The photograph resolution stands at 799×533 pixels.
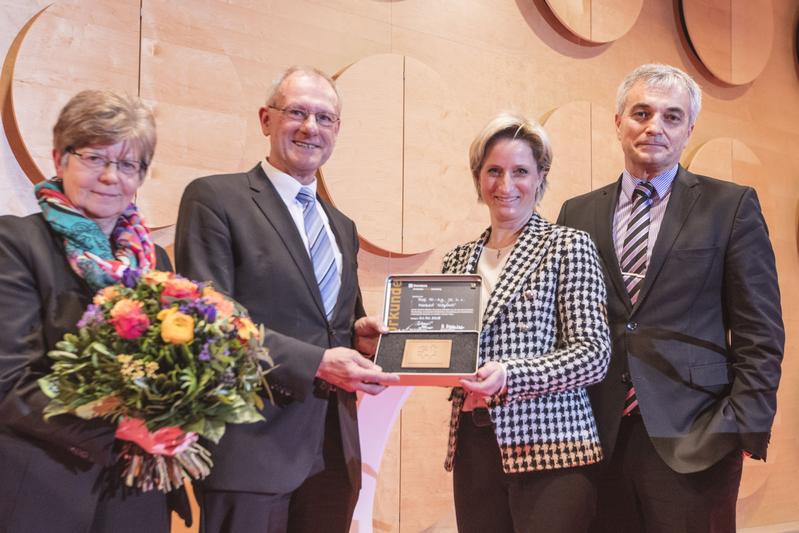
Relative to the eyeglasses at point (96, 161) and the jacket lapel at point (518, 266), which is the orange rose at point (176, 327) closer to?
the eyeglasses at point (96, 161)

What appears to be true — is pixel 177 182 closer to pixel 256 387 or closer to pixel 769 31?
pixel 256 387

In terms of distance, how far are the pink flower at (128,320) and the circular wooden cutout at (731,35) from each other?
16.5ft

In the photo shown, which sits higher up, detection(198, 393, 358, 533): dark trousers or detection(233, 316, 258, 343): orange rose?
detection(233, 316, 258, 343): orange rose

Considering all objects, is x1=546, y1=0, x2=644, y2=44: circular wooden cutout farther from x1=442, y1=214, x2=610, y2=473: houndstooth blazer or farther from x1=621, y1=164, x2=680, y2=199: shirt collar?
x1=442, y1=214, x2=610, y2=473: houndstooth blazer

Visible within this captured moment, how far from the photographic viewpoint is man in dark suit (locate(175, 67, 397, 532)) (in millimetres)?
2240

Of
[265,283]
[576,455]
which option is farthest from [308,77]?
[576,455]

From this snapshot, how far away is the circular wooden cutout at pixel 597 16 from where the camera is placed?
5059mm

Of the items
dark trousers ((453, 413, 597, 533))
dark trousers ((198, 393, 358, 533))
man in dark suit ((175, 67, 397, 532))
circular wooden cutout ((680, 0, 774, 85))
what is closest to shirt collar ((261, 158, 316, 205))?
man in dark suit ((175, 67, 397, 532))

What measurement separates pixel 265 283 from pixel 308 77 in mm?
734

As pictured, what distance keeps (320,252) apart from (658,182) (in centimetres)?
124

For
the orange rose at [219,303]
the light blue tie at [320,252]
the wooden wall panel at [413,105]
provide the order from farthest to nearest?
the wooden wall panel at [413,105], the light blue tie at [320,252], the orange rose at [219,303]

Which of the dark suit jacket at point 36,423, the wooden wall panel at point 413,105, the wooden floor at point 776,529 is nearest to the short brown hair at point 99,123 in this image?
the dark suit jacket at point 36,423

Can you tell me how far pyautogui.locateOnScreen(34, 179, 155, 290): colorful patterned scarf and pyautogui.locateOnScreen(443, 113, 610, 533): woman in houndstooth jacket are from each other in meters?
1.00

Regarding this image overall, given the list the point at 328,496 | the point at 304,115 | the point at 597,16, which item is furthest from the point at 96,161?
the point at 597,16
